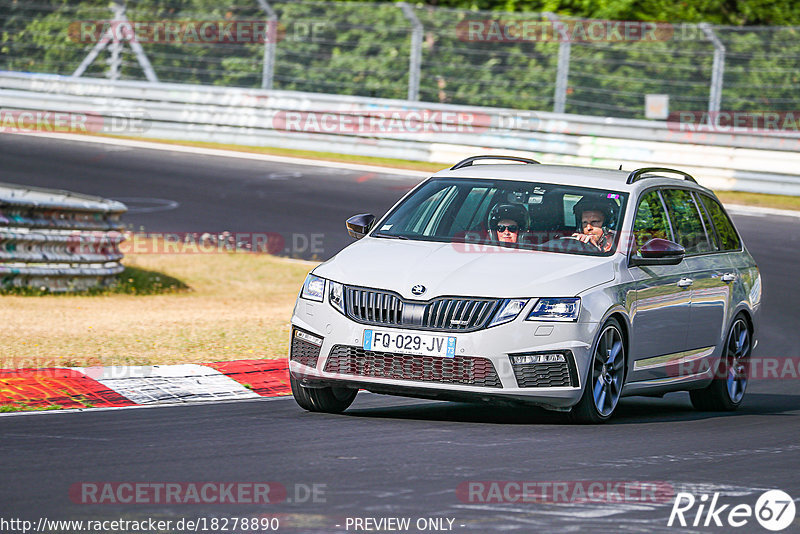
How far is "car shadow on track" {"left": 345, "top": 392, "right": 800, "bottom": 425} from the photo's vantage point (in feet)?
29.3

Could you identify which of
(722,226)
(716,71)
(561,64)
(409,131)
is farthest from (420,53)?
(722,226)

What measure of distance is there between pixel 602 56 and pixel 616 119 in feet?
4.71

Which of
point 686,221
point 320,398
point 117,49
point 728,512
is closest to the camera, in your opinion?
point 728,512

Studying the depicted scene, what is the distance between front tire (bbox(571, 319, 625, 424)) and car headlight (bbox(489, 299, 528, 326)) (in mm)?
598

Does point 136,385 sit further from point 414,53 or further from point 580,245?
point 414,53

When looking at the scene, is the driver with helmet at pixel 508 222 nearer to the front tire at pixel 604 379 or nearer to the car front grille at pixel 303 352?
the front tire at pixel 604 379

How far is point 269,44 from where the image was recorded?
88.8 ft

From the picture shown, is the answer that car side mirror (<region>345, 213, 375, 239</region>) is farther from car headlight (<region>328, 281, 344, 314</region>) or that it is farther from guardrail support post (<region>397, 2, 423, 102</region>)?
guardrail support post (<region>397, 2, 423, 102</region>)

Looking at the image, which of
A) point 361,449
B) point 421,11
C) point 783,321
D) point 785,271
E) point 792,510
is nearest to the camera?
point 792,510

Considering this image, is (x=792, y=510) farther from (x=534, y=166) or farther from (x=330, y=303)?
(x=534, y=166)

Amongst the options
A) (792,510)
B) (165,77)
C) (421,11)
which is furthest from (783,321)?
(165,77)

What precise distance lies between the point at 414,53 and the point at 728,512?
67.5 ft

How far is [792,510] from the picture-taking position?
641 centimetres

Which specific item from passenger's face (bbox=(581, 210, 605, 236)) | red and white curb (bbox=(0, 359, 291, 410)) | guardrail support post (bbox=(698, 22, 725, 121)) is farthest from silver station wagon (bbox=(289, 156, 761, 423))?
guardrail support post (bbox=(698, 22, 725, 121))
